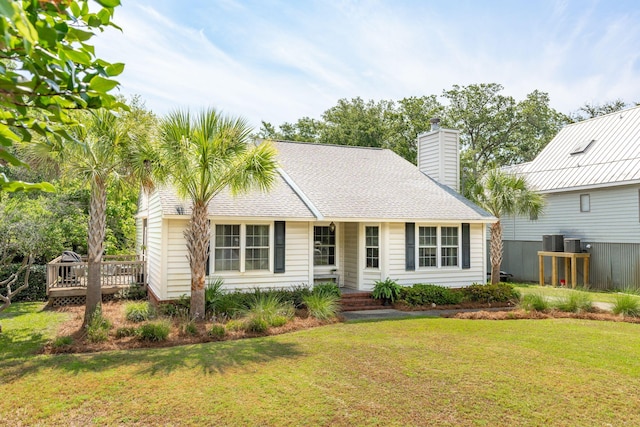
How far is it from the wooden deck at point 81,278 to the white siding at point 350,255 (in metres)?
6.63

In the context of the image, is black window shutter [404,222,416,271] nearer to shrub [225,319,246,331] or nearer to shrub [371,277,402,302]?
shrub [371,277,402,302]

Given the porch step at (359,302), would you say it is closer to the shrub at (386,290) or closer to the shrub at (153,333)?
the shrub at (386,290)

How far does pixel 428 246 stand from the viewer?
14.2 m

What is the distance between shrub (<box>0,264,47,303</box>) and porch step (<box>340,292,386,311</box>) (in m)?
9.77

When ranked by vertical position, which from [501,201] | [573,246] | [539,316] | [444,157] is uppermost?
[444,157]

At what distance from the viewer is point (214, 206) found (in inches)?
466

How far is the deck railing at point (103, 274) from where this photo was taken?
1260 cm

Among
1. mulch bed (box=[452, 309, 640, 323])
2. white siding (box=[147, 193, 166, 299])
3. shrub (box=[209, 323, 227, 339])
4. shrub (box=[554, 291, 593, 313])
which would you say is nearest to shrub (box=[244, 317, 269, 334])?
shrub (box=[209, 323, 227, 339])

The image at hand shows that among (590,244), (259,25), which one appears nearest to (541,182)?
(590,244)

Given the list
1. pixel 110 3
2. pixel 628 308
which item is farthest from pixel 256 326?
pixel 628 308

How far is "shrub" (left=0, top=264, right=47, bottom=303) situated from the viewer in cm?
1364

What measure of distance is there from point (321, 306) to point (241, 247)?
2992mm

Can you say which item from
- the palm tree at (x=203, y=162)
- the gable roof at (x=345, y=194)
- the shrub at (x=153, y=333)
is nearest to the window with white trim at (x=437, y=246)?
the gable roof at (x=345, y=194)

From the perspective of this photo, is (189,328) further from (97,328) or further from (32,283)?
(32,283)
